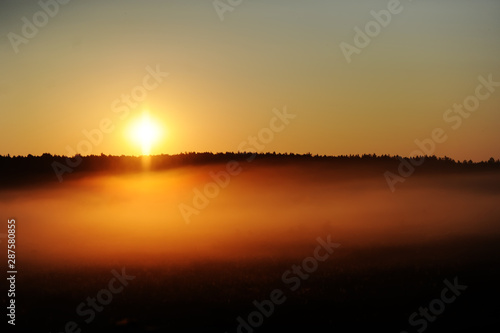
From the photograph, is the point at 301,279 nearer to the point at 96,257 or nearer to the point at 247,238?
the point at 96,257

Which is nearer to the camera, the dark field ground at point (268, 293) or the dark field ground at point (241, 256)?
the dark field ground at point (268, 293)

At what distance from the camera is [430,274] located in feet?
111

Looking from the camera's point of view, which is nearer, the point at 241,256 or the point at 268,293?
the point at 268,293

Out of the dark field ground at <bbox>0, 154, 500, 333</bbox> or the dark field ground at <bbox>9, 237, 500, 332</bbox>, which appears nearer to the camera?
the dark field ground at <bbox>9, 237, 500, 332</bbox>

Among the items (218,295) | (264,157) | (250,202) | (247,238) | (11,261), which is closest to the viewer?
(218,295)

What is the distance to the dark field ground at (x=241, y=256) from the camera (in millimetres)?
27422

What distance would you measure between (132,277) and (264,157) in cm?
6477

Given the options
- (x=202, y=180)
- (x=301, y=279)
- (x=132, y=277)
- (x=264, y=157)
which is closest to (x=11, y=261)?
(x=132, y=277)

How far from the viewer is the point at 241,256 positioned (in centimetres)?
4125

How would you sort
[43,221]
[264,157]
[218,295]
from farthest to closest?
[264,157] < [43,221] < [218,295]

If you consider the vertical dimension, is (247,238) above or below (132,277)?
above

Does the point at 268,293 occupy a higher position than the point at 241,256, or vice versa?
the point at 241,256

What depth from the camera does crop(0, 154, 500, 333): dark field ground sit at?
90.0 feet

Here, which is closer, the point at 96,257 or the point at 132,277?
the point at 132,277
